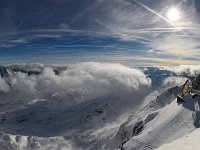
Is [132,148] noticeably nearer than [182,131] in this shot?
No

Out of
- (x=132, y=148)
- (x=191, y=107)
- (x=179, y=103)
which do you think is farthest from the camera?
(x=179, y=103)

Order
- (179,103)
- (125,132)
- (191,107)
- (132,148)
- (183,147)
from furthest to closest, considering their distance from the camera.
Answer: (125,132) → (179,103) → (191,107) → (132,148) → (183,147)

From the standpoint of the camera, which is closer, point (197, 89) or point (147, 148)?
point (147, 148)

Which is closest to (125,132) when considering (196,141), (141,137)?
(141,137)

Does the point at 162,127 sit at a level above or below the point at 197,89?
below

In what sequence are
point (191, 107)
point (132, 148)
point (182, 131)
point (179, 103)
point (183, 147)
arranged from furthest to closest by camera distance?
point (179, 103) → point (191, 107) → point (132, 148) → point (182, 131) → point (183, 147)

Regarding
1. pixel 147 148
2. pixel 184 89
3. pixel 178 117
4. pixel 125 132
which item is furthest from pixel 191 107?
pixel 125 132

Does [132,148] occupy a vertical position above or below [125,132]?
above

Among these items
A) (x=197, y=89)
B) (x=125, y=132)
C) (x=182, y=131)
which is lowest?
(x=125, y=132)

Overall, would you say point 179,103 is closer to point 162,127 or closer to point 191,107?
point 191,107

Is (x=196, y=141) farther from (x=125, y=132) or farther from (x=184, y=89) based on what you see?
(x=125, y=132)
